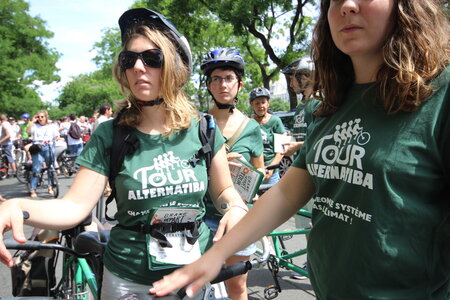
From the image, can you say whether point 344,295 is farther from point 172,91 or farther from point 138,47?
point 138,47

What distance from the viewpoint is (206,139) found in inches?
79.7

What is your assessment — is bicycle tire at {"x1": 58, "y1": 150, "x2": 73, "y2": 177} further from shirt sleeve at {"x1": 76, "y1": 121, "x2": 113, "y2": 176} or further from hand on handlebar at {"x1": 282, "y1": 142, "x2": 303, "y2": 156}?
shirt sleeve at {"x1": 76, "y1": 121, "x2": 113, "y2": 176}

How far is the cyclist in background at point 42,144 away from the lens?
9508 mm

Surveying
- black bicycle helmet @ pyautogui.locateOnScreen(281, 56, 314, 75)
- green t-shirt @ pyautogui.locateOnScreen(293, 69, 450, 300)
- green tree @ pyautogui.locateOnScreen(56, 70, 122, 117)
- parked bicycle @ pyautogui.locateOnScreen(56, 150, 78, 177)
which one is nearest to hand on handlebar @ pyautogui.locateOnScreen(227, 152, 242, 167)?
black bicycle helmet @ pyautogui.locateOnScreen(281, 56, 314, 75)

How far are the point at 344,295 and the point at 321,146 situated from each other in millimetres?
481

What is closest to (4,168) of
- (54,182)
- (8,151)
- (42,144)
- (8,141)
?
(8,151)

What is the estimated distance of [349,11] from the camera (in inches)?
43.4

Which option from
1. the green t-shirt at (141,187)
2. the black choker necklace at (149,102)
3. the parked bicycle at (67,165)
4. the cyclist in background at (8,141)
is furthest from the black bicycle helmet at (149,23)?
the cyclist in background at (8,141)

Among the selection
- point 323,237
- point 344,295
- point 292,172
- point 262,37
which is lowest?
point 344,295

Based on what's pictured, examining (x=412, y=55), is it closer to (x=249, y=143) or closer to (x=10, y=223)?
(x=10, y=223)

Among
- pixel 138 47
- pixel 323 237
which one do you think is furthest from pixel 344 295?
pixel 138 47

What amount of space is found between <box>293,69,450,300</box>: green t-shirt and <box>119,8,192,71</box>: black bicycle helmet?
1.26 m

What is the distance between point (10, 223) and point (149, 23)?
1.26 meters

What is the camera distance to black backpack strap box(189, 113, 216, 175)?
1.95 metres
